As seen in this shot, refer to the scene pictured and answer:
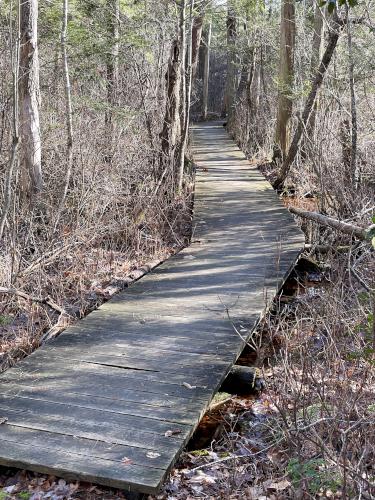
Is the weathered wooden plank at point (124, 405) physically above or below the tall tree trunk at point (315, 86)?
below

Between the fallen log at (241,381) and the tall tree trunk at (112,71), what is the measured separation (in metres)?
5.54

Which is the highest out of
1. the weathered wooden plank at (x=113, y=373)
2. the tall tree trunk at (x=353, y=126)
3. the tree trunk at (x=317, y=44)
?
the tree trunk at (x=317, y=44)

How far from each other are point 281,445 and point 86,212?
478 cm

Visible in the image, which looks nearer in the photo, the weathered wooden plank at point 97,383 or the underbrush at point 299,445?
the underbrush at point 299,445

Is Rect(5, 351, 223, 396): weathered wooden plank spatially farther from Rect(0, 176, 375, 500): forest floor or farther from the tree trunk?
the tree trunk

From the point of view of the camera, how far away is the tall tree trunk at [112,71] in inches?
380

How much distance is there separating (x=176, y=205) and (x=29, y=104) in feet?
10.4

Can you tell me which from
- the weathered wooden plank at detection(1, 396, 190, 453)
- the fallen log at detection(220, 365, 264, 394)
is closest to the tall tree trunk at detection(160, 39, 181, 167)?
the fallen log at detection(220, 365, 264, 394)

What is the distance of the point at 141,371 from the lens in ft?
14.0

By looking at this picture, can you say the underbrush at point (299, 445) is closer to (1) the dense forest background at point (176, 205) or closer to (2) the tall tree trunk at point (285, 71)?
(1) the dense forest background at point (176, 205)

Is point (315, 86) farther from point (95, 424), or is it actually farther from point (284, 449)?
point (95, 424)

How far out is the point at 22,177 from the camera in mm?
8172

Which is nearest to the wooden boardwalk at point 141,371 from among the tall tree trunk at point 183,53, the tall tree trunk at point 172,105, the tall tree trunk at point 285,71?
the tall tree trunk at point 172,105

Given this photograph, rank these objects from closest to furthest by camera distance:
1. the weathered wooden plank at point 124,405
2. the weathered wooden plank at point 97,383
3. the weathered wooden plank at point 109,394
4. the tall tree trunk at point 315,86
Result: the weathered wooden plank at point 124,405 < the weathered wooden plank at point 109,394 < the weathered wooden plank at point 97,383 < the tall tree trunk at point 315,86
